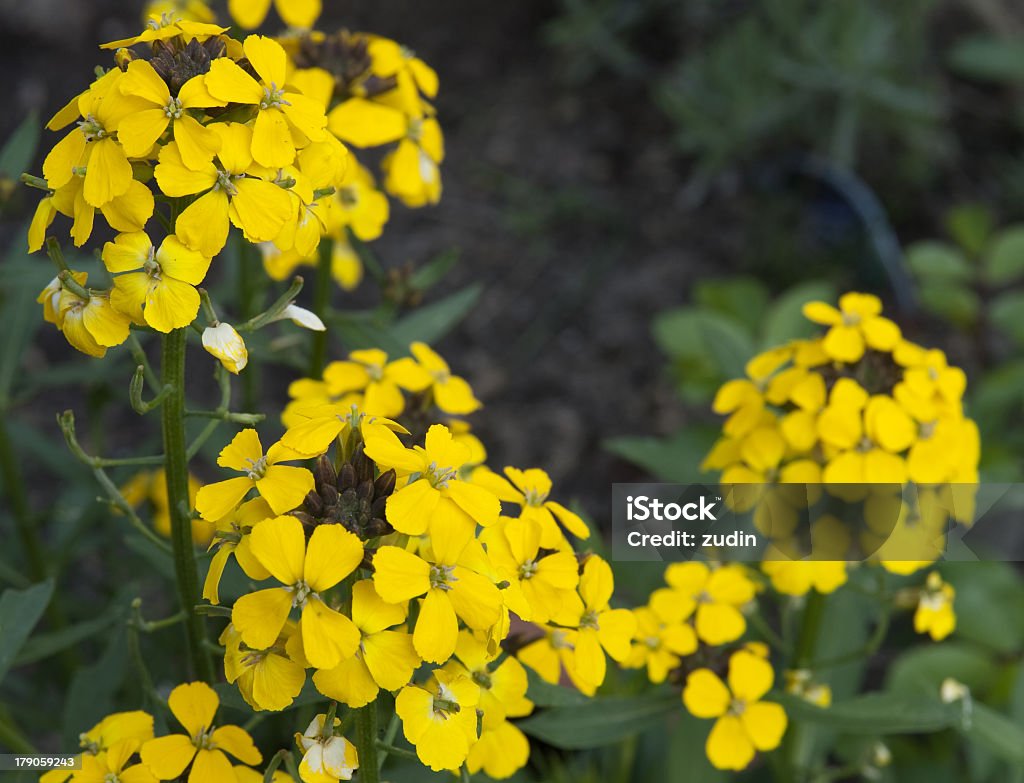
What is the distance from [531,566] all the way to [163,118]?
0.60 m

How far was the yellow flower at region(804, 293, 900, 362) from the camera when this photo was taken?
5.25 feet

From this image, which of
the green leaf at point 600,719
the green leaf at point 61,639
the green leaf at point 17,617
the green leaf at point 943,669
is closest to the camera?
the green leaf at point 17,617

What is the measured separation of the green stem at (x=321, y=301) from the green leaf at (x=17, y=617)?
536 mm

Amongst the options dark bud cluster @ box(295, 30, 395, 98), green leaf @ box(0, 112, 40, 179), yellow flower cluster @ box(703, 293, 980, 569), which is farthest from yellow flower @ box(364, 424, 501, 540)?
green leaf @ box(0, 112, 40, 179)

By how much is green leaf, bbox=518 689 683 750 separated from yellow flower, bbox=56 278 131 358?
2.40 feet

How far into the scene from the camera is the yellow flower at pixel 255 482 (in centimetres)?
110

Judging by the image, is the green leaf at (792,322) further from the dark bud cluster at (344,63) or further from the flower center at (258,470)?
the flower center at (258,470)

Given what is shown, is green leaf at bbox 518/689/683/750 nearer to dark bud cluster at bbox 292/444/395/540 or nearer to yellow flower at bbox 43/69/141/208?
dark bud cluster at bbox 292/444/395/540

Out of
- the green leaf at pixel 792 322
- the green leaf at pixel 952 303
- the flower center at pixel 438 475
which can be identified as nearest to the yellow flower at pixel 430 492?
the flower center at pixel 438 475

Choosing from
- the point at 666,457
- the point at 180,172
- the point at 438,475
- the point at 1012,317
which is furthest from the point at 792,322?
the point at 180,172

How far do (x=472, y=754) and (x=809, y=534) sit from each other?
0.69 m

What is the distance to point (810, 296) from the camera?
115 inches

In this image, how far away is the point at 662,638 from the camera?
1.60 meters

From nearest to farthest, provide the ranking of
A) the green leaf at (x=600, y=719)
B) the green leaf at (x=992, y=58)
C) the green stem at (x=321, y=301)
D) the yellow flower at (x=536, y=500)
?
the yellow flower at (x=536, y=500)
the green leaf at (x=600, y=719)
the green stem at (x=321, y=301)
the green leaf at (x=992, y=58)
